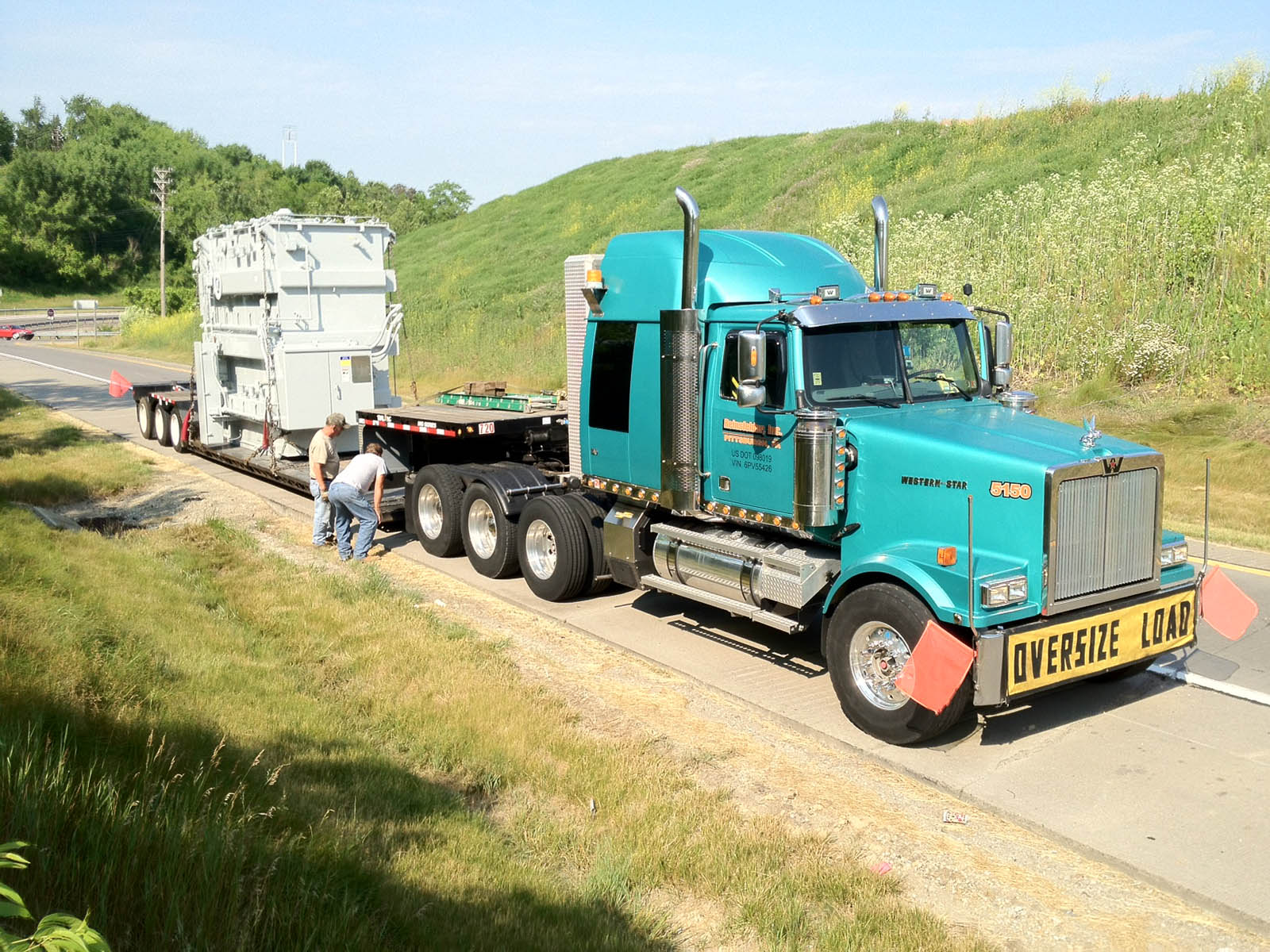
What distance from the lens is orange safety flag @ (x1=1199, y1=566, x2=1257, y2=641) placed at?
7.42 m

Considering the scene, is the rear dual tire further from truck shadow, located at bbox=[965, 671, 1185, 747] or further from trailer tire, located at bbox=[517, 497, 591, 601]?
truck shadow, located at bbox=[965, 671, 1185, 747]

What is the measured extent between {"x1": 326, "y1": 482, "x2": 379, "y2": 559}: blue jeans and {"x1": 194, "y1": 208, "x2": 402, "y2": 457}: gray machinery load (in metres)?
3.59

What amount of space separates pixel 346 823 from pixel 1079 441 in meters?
5.00

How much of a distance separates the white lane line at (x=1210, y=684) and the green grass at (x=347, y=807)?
3836 millimetres

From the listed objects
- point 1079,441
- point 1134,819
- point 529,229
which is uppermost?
point 529,229

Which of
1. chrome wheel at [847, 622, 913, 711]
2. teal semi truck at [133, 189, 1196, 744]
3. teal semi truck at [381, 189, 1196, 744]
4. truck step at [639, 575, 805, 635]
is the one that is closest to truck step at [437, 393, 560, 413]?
teal semi truck at [133, 189, 1196, 744]

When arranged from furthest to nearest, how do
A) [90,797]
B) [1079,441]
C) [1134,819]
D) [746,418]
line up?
1. [746,418]
2. [1079,441]
3. [1134,819]
4. [90,797]

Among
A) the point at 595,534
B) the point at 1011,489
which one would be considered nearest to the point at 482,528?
the point at 595,534

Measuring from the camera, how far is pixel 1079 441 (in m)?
7.04

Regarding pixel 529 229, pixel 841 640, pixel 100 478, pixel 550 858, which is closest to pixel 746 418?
pixel 841 640

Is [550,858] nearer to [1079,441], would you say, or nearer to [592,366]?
[1079,441]

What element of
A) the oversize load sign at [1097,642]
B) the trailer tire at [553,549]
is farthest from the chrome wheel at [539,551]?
the oversize load sign at [1097,642]

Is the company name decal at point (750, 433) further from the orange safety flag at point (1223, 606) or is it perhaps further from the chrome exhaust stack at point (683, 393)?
the orange safety flag at point (1223, 606)

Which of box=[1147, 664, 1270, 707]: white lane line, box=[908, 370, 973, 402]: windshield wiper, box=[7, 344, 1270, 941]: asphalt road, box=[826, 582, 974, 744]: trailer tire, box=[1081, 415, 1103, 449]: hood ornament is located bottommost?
box=[7, 344, 1270, 941]: asphalt road
